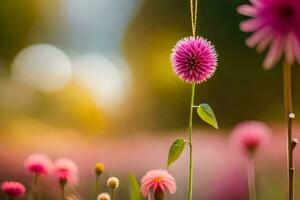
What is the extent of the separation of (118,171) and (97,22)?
1.38 m

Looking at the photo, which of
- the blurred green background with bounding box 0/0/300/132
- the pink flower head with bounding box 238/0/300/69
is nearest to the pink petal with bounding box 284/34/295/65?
the pink flower head with bounding box 238/0/300/69

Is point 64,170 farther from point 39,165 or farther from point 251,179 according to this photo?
point 251,179

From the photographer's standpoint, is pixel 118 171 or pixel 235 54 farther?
pixel 235 54

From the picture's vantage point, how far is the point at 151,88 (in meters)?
2.86

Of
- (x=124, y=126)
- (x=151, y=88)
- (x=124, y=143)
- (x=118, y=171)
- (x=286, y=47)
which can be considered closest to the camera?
(x=286, y=47)

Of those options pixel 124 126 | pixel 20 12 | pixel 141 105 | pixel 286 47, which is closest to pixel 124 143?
pixel 124 126

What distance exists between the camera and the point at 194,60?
2.37ft

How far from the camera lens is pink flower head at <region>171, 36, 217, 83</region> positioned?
0.73 meters

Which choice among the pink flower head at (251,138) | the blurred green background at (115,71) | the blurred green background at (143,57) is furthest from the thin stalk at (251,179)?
the blurred green background at (143,57)

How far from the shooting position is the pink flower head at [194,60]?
0.73 m

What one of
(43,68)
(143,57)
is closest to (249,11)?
(43,68)

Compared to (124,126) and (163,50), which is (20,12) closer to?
(163,50)

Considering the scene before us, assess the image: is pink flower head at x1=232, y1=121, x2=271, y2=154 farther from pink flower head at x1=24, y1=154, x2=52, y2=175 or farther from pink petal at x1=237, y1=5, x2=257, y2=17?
pink flower head at x1=24, y1=154, x2=52, y2=175

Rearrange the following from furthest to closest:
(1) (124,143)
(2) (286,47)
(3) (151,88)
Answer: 1. (3) (151,88)
2. (1) (124,143)
3. (2) (286,47)
